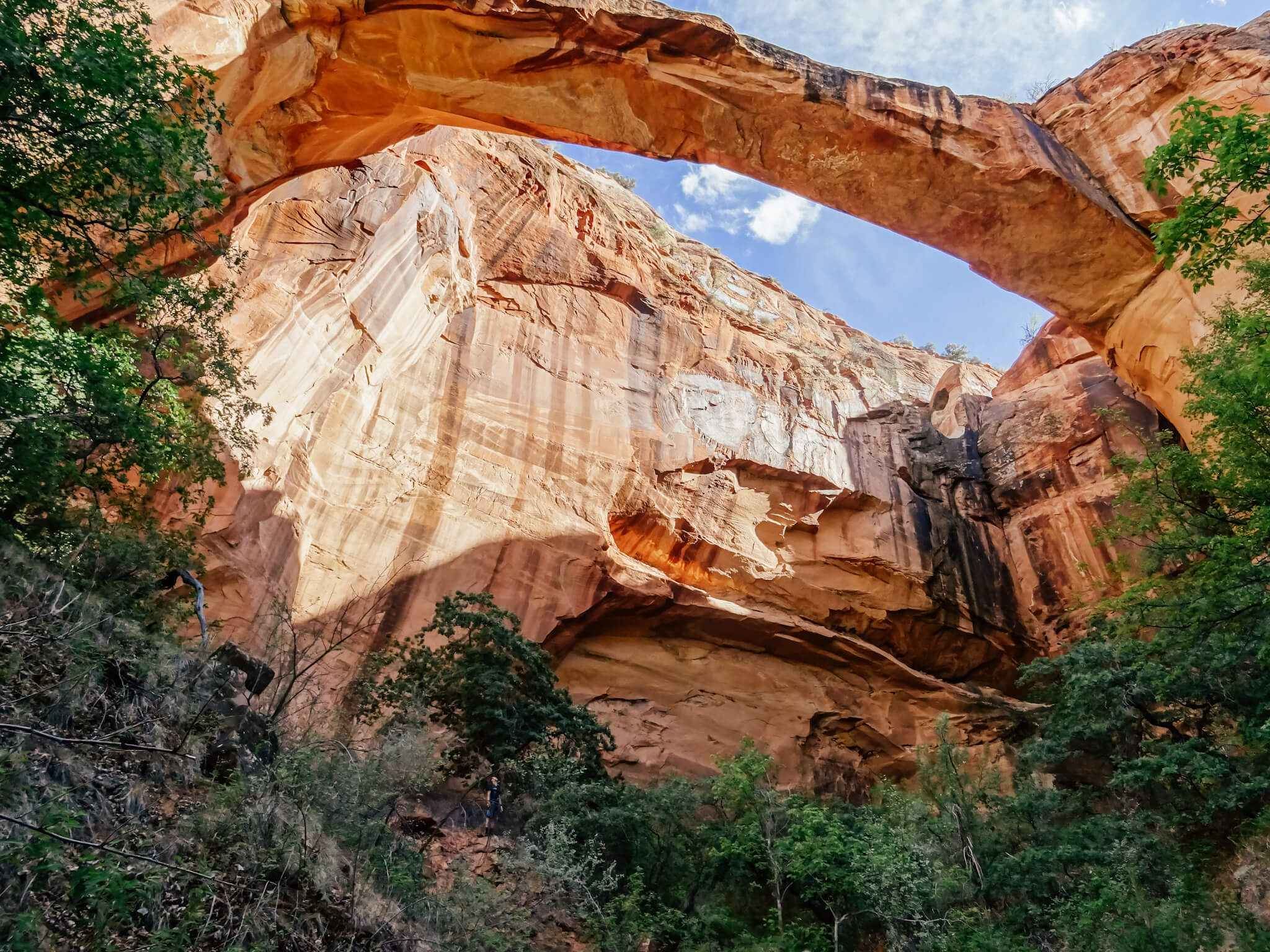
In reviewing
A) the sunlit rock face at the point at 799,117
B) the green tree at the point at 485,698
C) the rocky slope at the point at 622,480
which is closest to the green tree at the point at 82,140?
the green tree at the point at 485,698

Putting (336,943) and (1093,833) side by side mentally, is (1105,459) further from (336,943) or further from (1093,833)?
(336,943)

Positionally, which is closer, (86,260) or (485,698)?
(86,260)

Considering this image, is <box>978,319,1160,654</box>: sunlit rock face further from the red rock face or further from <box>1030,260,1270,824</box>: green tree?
<box>1030,260,1270,824</box>: green tree

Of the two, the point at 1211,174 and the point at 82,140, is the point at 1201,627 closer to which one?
the point at 1211,174

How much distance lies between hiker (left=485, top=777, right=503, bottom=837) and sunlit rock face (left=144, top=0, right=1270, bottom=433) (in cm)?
1074

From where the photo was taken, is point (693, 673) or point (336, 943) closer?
point (336, 943)

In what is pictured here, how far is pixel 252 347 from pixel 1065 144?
1704 cm

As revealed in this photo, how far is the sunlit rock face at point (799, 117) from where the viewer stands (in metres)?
13.9

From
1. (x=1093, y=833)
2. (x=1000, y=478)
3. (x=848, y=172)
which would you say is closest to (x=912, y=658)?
(x=1000, y=478)

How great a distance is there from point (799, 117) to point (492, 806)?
13.3 metres

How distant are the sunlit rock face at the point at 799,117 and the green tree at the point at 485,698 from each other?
8.52 metres

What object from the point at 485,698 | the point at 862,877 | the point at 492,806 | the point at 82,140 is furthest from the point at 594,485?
the point at 82,140

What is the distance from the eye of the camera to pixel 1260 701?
983 centimetres

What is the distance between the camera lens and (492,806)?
37.3ft
